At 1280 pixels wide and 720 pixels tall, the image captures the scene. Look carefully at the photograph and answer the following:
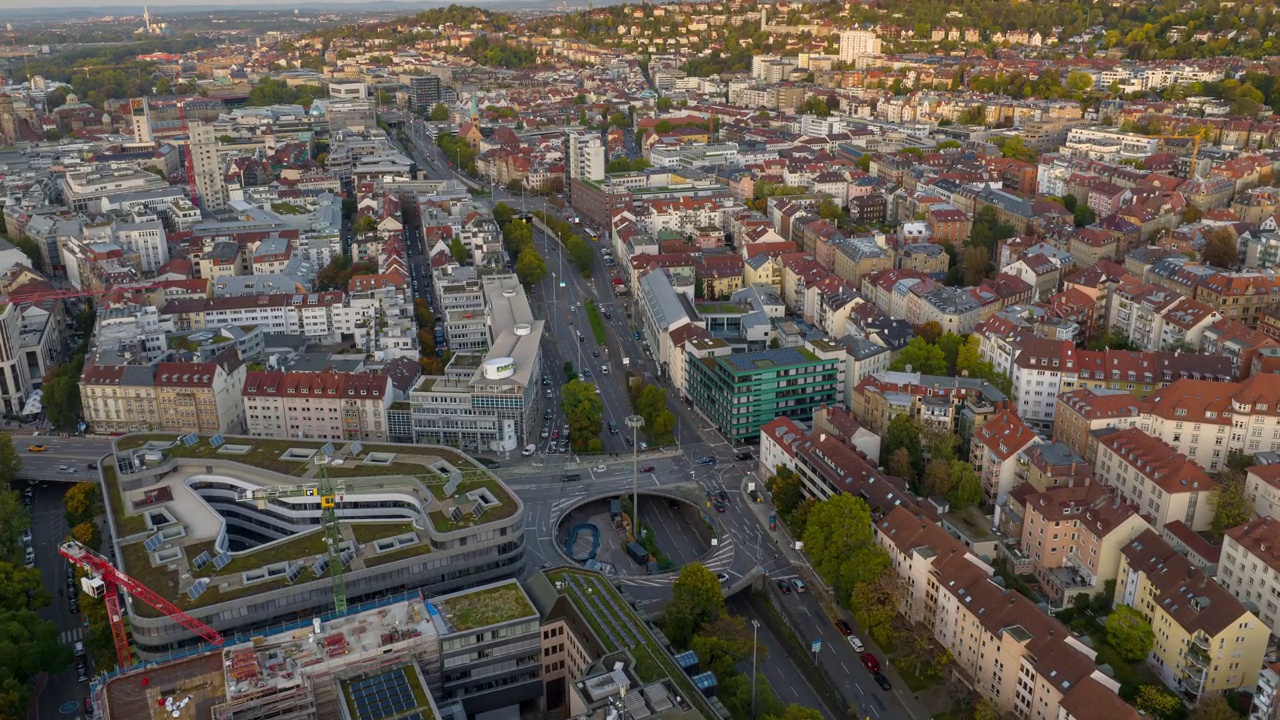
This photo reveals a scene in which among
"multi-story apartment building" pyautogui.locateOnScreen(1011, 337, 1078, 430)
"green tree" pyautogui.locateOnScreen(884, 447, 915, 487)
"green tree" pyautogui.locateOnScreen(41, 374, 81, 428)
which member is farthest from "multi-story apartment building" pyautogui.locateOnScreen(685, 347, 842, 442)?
"green tree" pyautogui.locateOnScreen(41, 374, 81, 428)

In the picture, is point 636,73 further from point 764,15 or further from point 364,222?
point 364,222

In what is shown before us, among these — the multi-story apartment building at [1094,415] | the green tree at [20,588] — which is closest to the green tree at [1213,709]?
the multi-story apartment building at [1094,415]

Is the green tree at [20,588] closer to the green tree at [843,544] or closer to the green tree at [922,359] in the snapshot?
the green tree at [843,544]

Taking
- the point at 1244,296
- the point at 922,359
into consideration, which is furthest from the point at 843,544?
the point at 1244,296

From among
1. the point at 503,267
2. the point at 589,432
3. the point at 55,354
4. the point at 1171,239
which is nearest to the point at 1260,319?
the point at 1171,239

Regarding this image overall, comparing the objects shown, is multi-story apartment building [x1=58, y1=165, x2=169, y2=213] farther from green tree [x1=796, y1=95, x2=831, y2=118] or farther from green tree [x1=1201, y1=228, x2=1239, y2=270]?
green tree [x1=1201, y1=228, x2=1239, y2=270]

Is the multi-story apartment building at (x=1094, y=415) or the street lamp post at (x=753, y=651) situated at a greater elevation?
the multi-story apartment building at (x=1094, y=415)

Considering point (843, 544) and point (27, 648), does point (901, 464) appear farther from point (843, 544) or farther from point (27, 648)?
point (27, 648)
